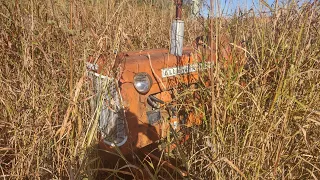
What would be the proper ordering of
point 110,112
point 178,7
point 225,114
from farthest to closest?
point 178,7 < point 110,112 < point 225,114

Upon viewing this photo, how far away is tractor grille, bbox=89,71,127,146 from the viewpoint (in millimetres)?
1440

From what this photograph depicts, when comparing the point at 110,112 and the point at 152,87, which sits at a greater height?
the point at 152,87

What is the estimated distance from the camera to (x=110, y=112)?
1528mm

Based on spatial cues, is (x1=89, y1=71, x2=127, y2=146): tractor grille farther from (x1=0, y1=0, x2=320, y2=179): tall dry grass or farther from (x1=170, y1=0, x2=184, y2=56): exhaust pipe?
(x1=170, y1=0, x2=184, y2=56): exhaust pipe

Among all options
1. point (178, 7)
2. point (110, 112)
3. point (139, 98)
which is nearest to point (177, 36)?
point (178, 7)

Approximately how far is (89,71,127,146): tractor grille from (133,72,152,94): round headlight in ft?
0.42

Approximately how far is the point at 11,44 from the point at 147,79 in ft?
2.88

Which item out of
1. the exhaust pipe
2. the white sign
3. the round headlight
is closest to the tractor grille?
the round headlight

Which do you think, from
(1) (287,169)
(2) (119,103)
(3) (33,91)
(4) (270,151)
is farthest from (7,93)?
(1) (287,169)

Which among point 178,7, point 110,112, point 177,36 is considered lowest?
point 110,112

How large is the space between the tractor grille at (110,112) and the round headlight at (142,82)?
13 centimetres

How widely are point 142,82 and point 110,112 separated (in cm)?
25

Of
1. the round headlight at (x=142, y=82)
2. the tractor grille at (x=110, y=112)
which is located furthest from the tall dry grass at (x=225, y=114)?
the round headlight at (x=142, y=82)

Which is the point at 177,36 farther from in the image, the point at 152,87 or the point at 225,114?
the point at 225,114
